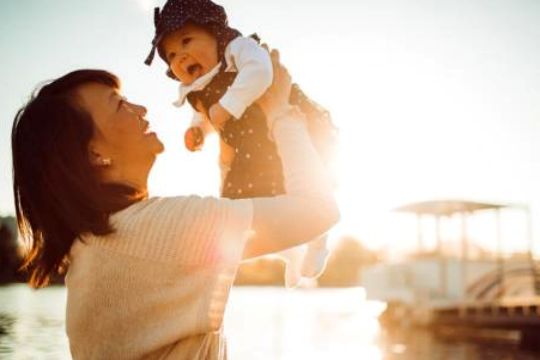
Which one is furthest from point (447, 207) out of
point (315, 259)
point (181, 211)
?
point (181, 211)

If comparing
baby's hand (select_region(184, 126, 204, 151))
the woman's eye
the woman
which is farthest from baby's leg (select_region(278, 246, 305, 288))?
the woman's eye

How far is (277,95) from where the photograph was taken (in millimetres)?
1505

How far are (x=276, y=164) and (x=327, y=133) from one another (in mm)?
211

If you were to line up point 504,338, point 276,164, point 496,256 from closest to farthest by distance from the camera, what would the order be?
point 276,164
point 496,256
point 504,338

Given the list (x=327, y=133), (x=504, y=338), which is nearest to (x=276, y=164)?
(x=327, y=133)

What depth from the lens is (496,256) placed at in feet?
59.5

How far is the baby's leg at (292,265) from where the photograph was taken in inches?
79.0

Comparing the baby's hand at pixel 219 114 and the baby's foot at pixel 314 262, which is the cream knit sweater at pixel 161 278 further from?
the baby's foot at pixel 314 262

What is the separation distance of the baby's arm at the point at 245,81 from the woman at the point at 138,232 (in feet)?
0.83

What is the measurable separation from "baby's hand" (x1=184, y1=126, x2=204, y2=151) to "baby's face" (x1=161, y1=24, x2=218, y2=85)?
0.75ft

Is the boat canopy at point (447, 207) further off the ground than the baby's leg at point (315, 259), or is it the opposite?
the baby's leg at point (315, 259)

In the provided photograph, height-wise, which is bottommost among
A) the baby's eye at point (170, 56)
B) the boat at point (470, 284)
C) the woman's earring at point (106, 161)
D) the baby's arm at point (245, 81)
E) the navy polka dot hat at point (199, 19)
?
the boat at point (470, 284)

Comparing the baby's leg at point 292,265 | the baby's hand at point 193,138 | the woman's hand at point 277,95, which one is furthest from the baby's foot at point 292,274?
the woman's hand at point 277,95

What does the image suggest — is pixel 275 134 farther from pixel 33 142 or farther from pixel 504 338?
pixel 504 338
